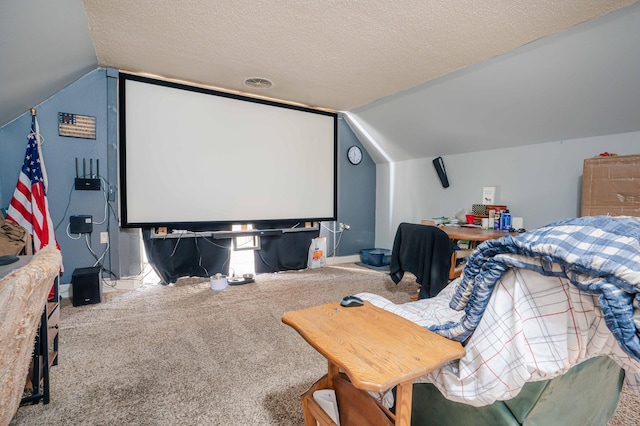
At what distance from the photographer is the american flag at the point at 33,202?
281 centimetres

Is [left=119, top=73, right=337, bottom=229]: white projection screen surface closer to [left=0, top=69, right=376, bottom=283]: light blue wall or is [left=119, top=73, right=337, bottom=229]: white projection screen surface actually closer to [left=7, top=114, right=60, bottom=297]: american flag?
[left=0, top=69, right=376, bottom=283]: light blue wall

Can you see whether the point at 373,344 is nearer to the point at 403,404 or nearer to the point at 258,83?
the point at 403,404

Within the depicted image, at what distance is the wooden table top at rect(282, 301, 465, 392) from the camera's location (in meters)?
A: 0.81

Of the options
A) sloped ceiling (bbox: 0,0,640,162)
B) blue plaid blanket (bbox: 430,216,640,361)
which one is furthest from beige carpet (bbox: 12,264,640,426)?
sloped ceiling (bbox: 0,0,640,162)

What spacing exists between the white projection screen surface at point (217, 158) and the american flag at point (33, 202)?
0.65m

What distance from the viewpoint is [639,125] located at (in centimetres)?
273

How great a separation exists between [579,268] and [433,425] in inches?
31.8

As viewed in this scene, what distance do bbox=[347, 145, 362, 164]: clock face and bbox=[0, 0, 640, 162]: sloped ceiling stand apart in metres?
1.32

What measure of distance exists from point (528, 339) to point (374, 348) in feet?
1.33

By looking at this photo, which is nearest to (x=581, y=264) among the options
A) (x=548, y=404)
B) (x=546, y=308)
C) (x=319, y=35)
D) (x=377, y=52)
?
(x=546, y=308)

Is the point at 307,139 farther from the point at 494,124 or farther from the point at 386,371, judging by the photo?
the point at 386,371

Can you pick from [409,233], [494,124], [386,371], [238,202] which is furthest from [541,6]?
[238,202]

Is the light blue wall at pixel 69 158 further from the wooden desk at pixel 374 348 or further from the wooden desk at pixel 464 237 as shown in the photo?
the wooden desk at pixel 464 237

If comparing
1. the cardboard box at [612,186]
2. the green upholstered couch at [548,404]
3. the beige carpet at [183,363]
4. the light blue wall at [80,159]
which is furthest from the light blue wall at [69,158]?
the cardboard box at [612,186]
